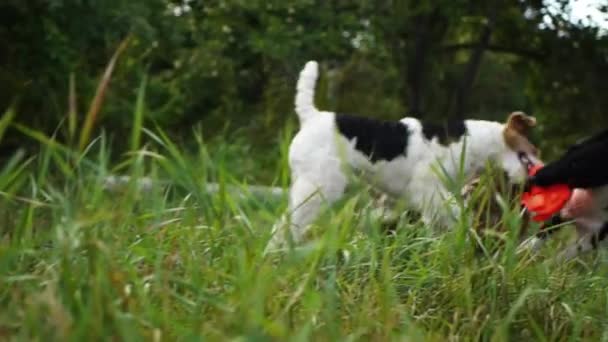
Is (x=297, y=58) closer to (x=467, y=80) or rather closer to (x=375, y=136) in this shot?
(x=467, y=80)

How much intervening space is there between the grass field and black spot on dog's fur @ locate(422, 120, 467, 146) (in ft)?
5.80

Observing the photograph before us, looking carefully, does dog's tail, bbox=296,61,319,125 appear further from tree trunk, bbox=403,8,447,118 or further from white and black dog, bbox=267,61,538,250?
tree trunk, bbox=403,8,447,118

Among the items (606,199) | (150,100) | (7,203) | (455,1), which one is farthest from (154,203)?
(150,100)

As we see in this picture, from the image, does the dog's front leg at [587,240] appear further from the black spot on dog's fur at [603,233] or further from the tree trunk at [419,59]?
the tree trunk at [419,59]

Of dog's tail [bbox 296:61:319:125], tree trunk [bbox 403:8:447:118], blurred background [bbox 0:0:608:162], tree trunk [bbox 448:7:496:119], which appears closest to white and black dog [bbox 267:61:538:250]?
dog's tail [bbox 296:61:319:125]

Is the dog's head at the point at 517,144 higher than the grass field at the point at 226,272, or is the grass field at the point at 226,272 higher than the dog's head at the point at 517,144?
the grass field at the point at 226,272

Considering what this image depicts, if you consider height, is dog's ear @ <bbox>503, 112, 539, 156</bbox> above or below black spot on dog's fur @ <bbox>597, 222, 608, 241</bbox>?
above

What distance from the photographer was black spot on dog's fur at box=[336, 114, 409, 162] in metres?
6.80

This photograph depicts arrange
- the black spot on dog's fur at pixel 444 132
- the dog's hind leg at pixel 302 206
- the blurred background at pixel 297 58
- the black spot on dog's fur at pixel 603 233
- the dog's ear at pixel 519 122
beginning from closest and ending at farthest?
the dog's hind leg at pixel 302 206
the black spot on dog's fur at pixel 603 233
the black spot on dog's fur at pixel 444 132
the dog's ear at pixel 519 122
the blurred background at pixel 297 58

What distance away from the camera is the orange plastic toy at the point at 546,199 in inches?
225

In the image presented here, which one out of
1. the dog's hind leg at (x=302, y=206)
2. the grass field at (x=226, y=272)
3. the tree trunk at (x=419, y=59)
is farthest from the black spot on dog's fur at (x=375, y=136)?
the tree trunk at (x=419, y=59)

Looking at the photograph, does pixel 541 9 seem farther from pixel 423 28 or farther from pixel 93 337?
pixel 93 337

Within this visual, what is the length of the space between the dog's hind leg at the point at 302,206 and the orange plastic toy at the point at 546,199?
39.2 inches

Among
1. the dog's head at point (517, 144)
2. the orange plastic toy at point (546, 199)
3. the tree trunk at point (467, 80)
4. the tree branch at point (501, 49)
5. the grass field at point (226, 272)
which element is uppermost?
the grass field at point (226, 272)
